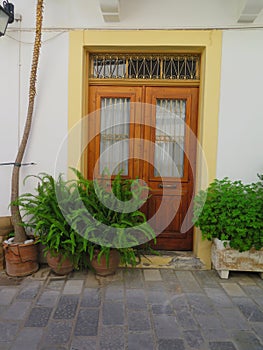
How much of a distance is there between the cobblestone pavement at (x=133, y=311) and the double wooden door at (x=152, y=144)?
742mm

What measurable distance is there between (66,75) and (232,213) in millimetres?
2321

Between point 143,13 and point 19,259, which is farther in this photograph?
point 143,13

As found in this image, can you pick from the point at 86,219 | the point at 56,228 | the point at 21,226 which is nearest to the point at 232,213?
the point at 86,219

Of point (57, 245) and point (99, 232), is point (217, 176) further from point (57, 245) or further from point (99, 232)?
point (57, 245)

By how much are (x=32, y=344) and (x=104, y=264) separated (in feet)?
3.33

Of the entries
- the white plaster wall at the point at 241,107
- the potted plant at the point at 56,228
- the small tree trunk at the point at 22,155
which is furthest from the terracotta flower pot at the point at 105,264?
the white plaster wall at the point at 241,107

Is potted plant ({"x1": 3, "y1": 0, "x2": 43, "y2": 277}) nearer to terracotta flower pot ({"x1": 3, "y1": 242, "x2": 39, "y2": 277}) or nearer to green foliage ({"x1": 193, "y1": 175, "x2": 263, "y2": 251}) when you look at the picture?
terracotta flower pot ({"x1": 3, "y1": 242, "x2": 39, "y2": 277})

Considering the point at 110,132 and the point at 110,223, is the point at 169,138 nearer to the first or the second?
the point at 110,132

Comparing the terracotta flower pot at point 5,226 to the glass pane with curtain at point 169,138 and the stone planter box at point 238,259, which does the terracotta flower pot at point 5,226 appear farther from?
the stone planter box at point 238,259

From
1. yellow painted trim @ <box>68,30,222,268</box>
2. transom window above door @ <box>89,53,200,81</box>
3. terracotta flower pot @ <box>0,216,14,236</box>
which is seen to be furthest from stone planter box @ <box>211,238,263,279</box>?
terracotta flower pot @ <box>0,216,14,236</box>

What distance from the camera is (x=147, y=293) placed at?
99.6 inches

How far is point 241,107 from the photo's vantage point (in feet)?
9.73

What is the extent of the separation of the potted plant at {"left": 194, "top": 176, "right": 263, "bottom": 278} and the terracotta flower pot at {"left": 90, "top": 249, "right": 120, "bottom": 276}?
3.04 ft

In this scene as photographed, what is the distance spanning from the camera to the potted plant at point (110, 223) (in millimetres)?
2625
